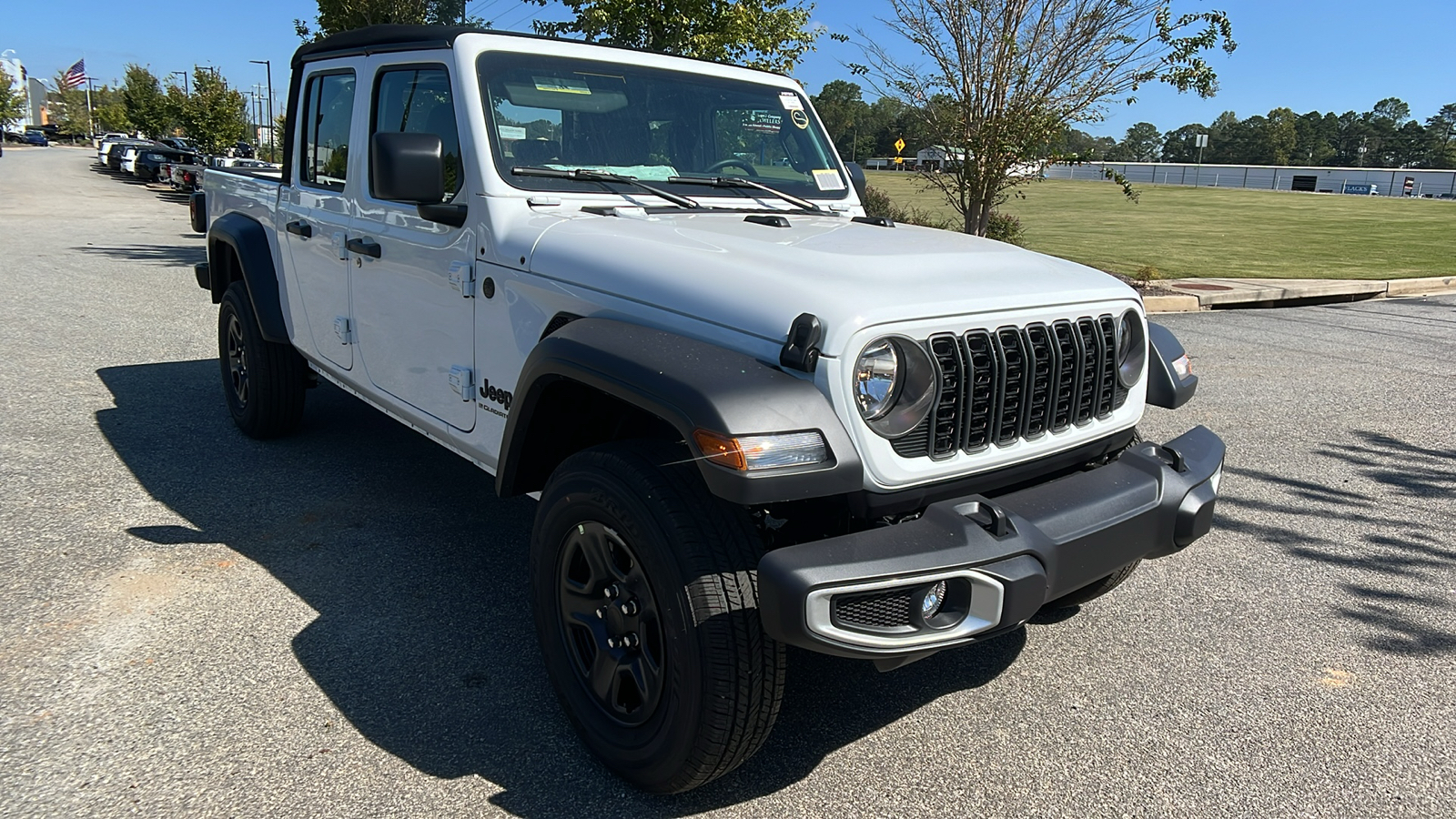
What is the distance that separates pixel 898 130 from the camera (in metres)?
13.6

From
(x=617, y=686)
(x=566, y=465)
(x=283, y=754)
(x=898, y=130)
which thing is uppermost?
(x=898, y=130)

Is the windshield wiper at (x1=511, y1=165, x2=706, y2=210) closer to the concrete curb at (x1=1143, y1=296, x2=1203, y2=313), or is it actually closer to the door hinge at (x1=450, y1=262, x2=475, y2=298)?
the door hinge at (x1=450, y1=262, x2=475, y2=298)

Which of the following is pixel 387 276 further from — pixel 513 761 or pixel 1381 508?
pixel 1381 508

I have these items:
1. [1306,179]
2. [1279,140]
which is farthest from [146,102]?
[1279,140]

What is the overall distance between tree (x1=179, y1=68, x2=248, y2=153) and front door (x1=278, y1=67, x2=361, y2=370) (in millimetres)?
34841

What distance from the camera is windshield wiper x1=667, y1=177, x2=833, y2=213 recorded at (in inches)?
144

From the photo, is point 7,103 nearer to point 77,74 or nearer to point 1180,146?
point 77,74

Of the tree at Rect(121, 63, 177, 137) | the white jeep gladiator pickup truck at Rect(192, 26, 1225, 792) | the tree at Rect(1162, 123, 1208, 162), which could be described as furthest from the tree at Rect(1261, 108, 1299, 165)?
the white jeep gladiator pickup truck at Rect(192, 26, 1225, 792)

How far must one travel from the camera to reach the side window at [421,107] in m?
3.38

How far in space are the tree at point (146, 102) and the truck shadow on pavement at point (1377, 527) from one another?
168 ft

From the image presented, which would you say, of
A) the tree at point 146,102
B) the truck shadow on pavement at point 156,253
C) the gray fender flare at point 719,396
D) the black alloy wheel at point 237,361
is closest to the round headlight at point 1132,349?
the gray fender flare at point 719,396

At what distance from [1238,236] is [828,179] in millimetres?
22252

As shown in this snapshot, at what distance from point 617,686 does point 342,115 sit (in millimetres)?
2906

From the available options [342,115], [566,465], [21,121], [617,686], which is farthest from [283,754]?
[21,121]
